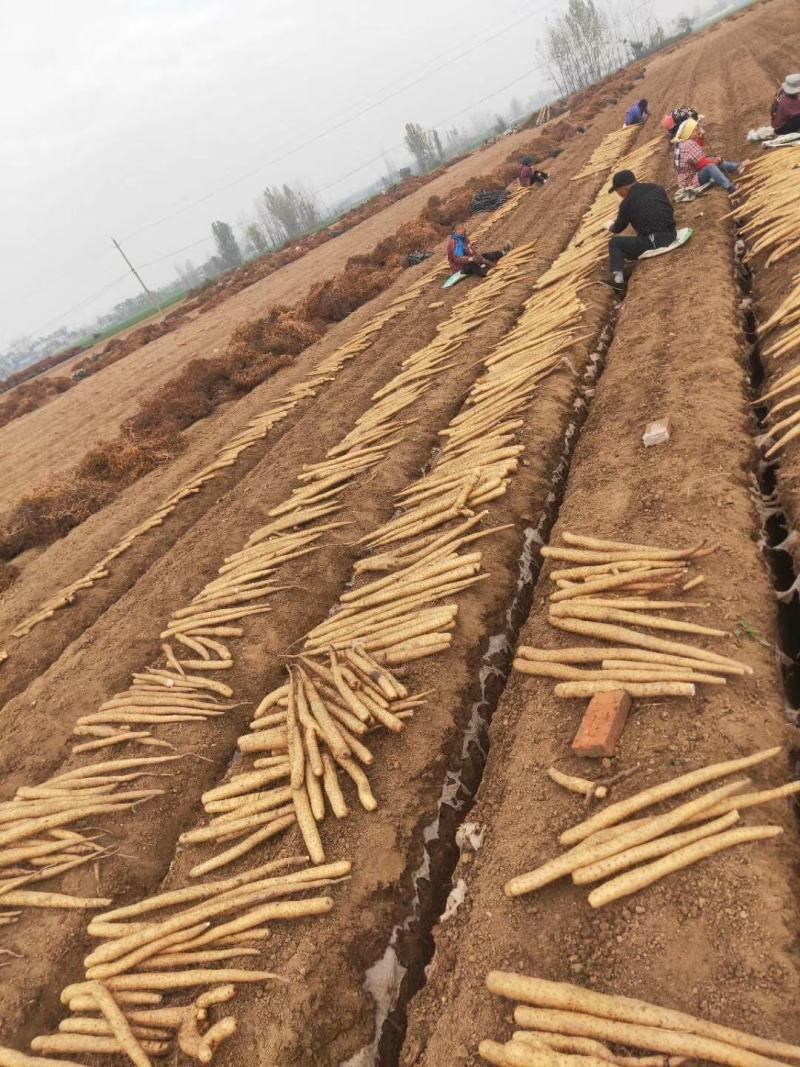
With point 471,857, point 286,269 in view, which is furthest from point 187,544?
point 286,269

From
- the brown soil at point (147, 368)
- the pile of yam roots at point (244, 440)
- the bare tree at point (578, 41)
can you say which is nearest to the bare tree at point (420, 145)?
the bare tree at point (578, 41)

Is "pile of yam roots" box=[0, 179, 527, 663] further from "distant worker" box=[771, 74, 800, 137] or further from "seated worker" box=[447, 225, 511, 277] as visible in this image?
"distant worker" box=[771, 74, 800, 137]

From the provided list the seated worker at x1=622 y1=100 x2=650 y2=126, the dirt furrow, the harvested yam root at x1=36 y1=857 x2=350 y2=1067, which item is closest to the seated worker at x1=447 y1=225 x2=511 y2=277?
the dirt furrow

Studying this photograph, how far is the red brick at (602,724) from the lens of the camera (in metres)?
3.57

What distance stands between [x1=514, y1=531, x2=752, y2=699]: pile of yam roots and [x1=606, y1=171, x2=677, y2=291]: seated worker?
276 inches

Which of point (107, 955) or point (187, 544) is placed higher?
point (187, 544)

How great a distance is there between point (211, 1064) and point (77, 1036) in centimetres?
94

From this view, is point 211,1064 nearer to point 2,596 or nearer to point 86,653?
point 86,653

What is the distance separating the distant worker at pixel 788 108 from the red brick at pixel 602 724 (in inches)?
495

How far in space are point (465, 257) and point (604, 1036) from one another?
48.5 ft

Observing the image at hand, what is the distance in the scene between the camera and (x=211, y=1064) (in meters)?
3.22

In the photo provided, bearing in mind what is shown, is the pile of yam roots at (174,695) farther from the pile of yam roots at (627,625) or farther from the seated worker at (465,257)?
the seated worker at (465,257)

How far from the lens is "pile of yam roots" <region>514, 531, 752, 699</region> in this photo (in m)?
3.76

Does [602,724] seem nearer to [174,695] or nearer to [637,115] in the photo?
[174,695]
